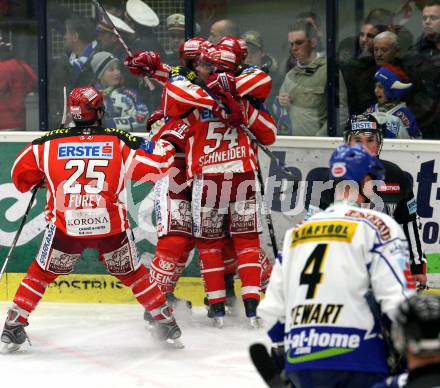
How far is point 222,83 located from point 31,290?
5.02 ft

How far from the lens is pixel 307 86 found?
7.76 metres

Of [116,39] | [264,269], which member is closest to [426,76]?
[264,269]

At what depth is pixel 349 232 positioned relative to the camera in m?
3.85

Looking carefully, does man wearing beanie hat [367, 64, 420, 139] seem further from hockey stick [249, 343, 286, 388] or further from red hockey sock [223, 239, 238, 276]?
hockey stick [249, 343, 286, 388]

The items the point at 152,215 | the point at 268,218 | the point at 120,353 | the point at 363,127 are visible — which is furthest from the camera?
the point at 152,215

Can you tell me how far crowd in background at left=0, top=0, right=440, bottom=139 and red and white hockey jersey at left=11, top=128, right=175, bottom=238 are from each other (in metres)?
1.65

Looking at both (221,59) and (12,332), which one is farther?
(221,59)

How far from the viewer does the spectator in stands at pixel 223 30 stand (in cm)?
787

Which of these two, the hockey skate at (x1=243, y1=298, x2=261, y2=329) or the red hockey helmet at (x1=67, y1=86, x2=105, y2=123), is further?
the hockey skate at (x1=243, y1=298, x2=261, y2=329)

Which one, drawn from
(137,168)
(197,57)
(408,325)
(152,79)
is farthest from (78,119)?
(408,325)

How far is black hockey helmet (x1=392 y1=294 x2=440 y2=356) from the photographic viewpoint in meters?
3.11

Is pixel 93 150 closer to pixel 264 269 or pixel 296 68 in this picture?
pixel 264 269

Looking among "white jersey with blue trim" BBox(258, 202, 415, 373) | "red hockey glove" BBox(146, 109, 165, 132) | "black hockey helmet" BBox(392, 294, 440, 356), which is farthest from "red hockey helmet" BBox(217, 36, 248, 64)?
"black hockey helmet" BBox(392, 294, 440, 356)

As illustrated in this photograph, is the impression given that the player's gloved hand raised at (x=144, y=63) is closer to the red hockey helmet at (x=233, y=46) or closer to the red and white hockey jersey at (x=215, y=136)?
the red and white hockey jersey at (x=215, y=136)
